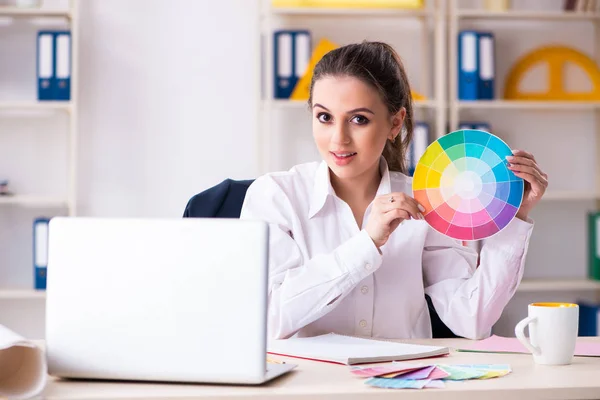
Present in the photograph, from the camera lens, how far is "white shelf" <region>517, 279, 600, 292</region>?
348 centimetres

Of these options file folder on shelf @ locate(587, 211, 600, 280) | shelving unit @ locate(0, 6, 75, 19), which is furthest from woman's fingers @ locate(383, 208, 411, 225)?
file folder on shelf @ locate(587, 211, 600, 280)

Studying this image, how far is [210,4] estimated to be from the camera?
365 centimetres

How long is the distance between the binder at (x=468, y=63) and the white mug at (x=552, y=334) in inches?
96.8

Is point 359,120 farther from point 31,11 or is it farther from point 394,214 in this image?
point 31,11

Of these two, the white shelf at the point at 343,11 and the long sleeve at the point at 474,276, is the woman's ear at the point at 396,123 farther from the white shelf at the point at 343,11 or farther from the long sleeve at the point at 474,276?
the white shelf at the point at 343,11

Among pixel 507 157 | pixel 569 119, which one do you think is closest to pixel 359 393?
pixel 507 157

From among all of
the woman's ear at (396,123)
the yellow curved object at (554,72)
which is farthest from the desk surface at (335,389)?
the yellow curved object at (554,72)

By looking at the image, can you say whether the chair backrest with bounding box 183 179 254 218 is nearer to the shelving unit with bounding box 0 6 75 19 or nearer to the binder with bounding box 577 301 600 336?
the shelving unit with bounding box 0 6 75 19

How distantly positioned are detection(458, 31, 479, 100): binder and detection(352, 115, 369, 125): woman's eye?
6.56 ft

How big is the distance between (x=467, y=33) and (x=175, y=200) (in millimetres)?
1515

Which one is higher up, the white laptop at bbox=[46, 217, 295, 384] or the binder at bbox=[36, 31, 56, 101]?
the binder at bbox=[36, 31, 56, 101]

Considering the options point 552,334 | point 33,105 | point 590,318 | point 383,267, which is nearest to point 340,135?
point 383,267

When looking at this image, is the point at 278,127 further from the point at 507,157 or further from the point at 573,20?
the point at 507,157

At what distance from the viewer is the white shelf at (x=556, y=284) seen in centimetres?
348
